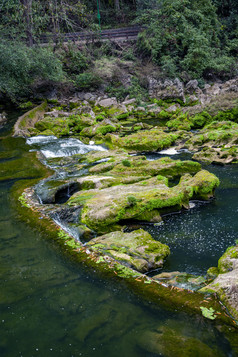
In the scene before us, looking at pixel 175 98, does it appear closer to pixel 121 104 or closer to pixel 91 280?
pixel 121 104

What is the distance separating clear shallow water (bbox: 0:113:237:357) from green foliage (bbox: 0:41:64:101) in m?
16.1

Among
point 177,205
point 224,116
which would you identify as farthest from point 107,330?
point 224,116

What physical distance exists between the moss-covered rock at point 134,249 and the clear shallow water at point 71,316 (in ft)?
2.33

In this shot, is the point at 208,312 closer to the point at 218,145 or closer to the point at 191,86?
the point at 218,145

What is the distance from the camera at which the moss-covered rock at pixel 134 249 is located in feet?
17.9

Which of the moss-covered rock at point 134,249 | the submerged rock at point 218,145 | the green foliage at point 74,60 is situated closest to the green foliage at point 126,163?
the submerged rock at point 218,145

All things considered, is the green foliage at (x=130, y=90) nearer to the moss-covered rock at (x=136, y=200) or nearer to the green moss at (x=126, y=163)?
the green moss at (x=126, y=163)

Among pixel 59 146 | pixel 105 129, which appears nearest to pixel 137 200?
pixel 59 146

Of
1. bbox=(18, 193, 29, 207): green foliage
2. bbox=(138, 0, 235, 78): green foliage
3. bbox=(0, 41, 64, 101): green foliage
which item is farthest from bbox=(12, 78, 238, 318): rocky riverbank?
bbox=(138, 0, 235, 78): green foliage

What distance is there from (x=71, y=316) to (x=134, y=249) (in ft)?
6.92

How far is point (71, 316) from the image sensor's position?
409cm

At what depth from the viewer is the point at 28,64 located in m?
19.3

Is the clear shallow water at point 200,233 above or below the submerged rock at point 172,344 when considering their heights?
below

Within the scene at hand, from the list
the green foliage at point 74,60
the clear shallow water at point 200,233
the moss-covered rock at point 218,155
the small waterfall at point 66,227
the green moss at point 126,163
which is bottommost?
the moss-covered rock at point 218,155
